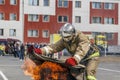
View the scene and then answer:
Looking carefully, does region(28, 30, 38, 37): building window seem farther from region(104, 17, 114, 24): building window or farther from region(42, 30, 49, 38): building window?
region(104, 17, 114, 24): building window

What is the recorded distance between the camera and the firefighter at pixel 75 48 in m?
6.75

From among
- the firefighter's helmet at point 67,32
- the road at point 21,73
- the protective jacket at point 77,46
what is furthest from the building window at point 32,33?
the firefighter's helmet at point 67,32

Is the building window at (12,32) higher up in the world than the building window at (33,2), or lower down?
lower down

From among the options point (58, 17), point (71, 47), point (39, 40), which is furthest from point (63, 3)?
point (71, 47)

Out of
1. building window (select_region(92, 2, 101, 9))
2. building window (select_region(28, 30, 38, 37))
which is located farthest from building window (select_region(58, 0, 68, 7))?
building window (select_region(28, 30, 38, 37))

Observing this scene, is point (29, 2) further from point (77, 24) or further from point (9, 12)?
point (77, 24)

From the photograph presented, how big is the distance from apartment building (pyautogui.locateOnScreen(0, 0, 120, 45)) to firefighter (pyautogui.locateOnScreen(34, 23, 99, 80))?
6527 centimetres

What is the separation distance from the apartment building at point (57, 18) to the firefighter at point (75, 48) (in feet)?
214

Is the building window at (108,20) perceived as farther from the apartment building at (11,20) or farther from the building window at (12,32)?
the building window at (12,32)

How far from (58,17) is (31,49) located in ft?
229

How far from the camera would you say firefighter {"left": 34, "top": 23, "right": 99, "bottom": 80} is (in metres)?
6.75

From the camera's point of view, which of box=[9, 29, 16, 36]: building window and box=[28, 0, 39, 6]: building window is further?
box=[28, 0, 39, 6]: building window

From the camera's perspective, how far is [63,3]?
76688mm

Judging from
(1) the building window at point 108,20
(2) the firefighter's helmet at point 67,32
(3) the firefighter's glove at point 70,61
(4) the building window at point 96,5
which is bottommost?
(1) the building window at point 108,20
